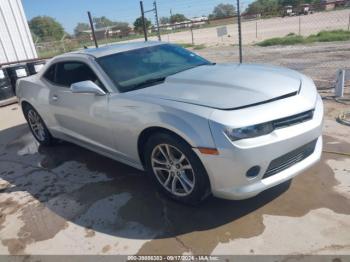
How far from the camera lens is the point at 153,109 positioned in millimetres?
2924

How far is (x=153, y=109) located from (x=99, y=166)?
5.61 feet

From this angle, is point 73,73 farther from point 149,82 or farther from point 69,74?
point 149,82

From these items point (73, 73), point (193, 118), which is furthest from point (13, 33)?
point (193, 118)

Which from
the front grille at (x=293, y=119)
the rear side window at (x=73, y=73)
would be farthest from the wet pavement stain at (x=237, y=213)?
the rear side window at (x=73, y=73)

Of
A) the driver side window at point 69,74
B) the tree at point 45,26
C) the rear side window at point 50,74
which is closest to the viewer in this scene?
the driver side window at point 69,74

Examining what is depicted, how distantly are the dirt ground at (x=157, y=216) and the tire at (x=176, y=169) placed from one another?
17 cm

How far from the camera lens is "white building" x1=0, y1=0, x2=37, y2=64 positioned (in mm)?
10742

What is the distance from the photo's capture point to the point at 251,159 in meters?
2.48

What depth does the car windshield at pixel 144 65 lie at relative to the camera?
3.48 m

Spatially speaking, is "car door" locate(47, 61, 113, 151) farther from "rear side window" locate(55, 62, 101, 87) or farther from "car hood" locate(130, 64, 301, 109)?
"car hood" locate(130, 64, 301, 109)

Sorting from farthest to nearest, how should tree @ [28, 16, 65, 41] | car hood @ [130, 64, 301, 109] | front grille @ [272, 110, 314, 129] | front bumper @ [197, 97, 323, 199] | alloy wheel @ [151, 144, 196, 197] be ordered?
tree @ [28, 16, 65, 41] < alloy wheel @ [151, 144, 196, 197] < car hood @ [130, 64, 301, 109] < front grille @ [272, 110, 314, 129] < front bumper @ [197, 97, 323, 199]

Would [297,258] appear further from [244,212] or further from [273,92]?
[273,92]

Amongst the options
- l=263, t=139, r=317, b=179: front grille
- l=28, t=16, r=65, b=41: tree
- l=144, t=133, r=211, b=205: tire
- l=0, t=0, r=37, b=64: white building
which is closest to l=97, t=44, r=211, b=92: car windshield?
l=144, t=133, r=211, b=205: tire

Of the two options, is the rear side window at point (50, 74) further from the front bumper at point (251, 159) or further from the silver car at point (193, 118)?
the front bumper at point (251, 159)
